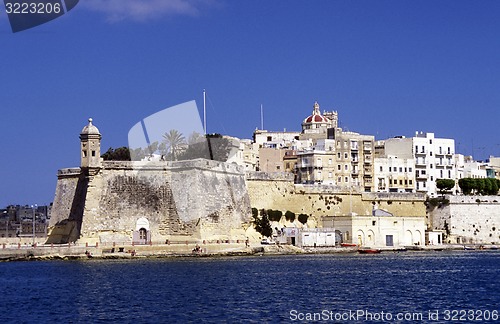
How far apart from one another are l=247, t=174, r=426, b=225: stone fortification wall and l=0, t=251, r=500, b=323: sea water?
10772 mm

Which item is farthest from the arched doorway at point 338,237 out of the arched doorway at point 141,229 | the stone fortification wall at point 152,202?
the arched doorway at point 141,229

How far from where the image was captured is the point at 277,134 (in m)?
73.2

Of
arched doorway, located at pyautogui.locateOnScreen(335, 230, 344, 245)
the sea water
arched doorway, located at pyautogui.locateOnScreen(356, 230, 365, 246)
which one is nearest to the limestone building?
the sea water

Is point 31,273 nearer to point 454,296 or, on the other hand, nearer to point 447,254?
point 454,296

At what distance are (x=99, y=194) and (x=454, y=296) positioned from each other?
71.9 feet

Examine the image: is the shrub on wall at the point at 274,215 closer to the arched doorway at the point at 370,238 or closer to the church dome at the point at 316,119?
the arched doorway at the point at 370,238

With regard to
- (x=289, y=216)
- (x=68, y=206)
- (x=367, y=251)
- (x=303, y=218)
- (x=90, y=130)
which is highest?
(x=90, y=130)

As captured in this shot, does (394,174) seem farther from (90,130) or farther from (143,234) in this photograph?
(90,130)

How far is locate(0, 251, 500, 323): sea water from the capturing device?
23125 mm

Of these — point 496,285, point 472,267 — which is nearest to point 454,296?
point 496,285

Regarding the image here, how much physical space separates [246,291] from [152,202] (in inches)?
702

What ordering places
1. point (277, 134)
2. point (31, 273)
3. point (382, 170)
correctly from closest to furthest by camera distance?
point (31, 273)
point (382, 170)
point (277, 134)

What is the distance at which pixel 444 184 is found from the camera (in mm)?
64062

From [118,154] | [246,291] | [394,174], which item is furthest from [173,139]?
[246,291]
